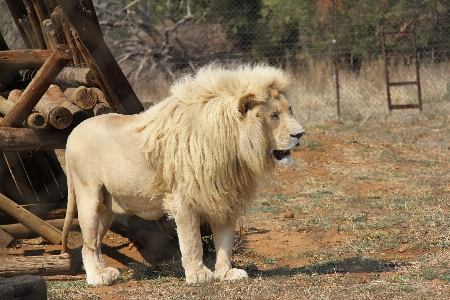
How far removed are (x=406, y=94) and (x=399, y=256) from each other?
10.5 m

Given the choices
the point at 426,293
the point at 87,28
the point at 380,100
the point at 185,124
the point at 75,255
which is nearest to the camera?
the point at 426,293

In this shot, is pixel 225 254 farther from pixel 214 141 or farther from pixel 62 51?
pixel 62 51

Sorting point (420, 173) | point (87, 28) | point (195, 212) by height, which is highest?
point (87, 28)

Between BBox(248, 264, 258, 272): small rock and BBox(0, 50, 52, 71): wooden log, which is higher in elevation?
BBox(0, 50, 52, 71): wooden log

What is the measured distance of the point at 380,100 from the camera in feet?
53.5

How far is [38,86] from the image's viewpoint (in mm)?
6613

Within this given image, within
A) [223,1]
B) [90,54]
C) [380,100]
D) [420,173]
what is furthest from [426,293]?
[223,1]

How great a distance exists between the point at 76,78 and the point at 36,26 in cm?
130

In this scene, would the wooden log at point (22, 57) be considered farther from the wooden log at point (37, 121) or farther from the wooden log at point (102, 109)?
the wooden log at point (102, 109)

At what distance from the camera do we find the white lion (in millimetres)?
5582

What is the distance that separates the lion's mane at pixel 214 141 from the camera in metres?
5.57

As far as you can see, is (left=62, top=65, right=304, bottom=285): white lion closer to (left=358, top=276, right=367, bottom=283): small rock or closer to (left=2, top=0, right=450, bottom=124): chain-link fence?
(left=358, top=276, right=367, bottom=283): small rock

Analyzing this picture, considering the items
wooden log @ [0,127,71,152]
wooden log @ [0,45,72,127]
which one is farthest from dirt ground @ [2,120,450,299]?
wooden log @ [0,45,72,127]

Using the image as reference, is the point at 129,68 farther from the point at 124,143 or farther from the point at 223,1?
the point at 124,143
